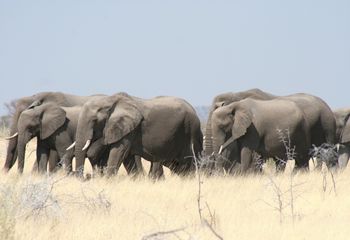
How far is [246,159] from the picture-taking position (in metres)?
17.4

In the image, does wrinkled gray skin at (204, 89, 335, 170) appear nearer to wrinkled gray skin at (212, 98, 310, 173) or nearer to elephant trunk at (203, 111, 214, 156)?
elephant trunk at (203, 111, 214, 156)

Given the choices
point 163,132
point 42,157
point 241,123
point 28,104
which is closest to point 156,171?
point 163,132

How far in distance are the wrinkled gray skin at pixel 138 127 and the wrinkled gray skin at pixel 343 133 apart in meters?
7.00

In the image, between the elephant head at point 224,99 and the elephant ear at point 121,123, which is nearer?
the elephant ear at point 121,123

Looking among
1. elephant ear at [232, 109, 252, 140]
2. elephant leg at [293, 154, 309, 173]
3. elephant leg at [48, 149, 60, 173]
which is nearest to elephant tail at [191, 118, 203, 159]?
elephant ear at [232, 109, 252, 140]

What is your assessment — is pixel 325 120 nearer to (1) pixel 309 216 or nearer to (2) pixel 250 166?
(2) pixel 250 166

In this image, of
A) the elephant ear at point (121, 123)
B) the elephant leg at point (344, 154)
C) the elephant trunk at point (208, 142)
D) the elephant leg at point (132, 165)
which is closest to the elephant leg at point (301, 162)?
the elephant trunk at point (208, 142)

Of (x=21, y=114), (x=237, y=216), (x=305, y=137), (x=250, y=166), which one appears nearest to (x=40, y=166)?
(x=21, y=114)

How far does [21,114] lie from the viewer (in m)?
18.3

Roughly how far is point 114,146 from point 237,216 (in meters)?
6.39

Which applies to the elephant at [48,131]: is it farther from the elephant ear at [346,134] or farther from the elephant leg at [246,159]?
the elephant ear at [346,134]

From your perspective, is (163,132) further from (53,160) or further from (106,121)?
(53,160)

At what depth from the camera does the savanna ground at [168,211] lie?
352 inches

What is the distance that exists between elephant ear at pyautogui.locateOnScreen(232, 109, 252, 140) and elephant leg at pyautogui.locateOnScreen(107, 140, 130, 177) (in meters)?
2.28
